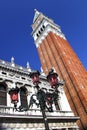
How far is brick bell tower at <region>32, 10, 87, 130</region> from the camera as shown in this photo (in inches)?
996

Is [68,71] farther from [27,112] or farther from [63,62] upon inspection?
[27,112]

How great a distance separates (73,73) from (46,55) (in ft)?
30.6

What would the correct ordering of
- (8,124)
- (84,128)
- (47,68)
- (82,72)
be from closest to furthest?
(8,124)
(84,128)
(82,72)
(47,68)

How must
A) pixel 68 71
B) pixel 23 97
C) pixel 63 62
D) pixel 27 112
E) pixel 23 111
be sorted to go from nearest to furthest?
1. pixel 23 111
2. pixel 27 112
3. pixel 23 97
4. pixel 68 71
5. pixel 63 62

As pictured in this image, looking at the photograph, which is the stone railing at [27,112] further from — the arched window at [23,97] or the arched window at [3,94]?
the arched window at [23,97]

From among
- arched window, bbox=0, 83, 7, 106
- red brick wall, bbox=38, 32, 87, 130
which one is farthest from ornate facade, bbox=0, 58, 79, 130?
red brick wall, bbox=38, 32, 87, 130

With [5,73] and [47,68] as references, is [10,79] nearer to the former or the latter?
[5,73]

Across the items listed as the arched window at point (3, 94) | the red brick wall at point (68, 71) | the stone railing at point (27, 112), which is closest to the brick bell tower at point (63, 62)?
the red brick wall at point (68, 71)

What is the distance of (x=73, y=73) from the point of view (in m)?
28.8

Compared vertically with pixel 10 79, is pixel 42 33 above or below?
above

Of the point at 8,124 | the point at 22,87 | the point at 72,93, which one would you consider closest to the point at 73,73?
the point at 72,93

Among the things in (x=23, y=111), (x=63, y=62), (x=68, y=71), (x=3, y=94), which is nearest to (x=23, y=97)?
(x=3, y=94)

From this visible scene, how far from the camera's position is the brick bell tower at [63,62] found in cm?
2530

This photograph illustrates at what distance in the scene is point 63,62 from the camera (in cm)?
3109
